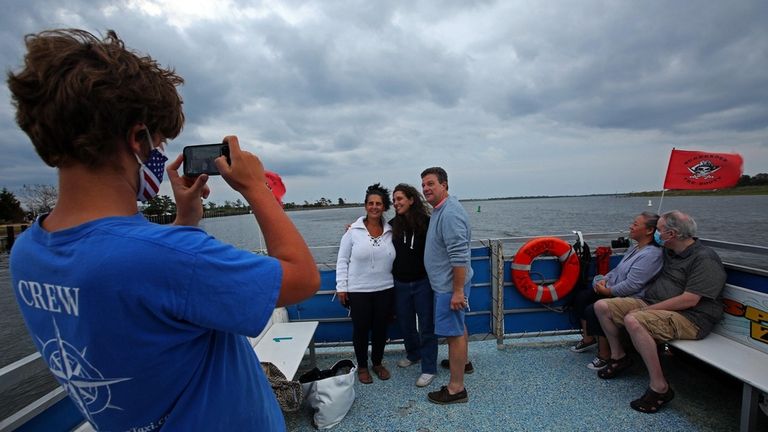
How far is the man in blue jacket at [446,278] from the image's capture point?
2.44m

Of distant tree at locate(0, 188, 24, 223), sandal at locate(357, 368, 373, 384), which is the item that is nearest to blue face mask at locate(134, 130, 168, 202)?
sandal at locate(357, 368, 373, 384)

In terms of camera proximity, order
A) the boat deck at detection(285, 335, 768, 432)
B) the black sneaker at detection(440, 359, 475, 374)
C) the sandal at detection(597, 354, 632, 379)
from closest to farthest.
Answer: the boat deck at detection(285, 335, 768, 432) < the sandal at detection(597, 354, 632, 379) < the black sneaker at detection(440, 359, 475, 374)

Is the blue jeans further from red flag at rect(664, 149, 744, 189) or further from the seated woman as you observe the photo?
red flag at rect(664, 149, 744, 189)

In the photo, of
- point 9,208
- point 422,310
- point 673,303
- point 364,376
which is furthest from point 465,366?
point 9,208

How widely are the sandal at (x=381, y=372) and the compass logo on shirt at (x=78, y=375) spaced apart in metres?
2.51

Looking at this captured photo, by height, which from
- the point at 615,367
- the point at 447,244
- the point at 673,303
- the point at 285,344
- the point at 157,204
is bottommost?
the point at 615,367

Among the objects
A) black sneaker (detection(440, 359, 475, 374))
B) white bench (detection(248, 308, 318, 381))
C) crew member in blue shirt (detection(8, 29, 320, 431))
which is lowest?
black sneaker (detection(440, 359, 475, 374))

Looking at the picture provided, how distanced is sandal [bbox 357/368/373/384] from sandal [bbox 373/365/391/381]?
0.08 m

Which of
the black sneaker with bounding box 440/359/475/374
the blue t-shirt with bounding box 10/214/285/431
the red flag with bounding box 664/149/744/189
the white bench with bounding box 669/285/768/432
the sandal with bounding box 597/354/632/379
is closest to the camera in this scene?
the blue t-shirt with bounding box 10/214/285/431

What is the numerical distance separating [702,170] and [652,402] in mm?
2171

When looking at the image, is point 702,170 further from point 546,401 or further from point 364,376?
point 364,376

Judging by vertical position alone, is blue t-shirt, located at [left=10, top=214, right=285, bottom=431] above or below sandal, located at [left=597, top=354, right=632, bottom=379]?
above

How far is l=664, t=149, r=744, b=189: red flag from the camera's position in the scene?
3.20 metres

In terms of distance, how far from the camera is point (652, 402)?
231 centimetres
